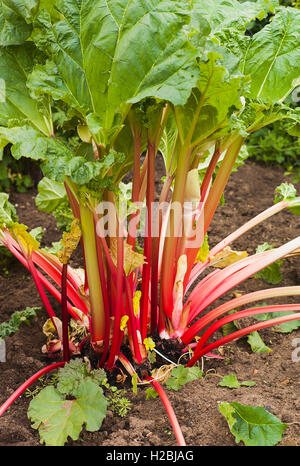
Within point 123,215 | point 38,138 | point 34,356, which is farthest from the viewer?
point 34,356

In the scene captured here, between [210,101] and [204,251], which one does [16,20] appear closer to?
[210,101]

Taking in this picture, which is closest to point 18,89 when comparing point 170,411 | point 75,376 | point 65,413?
point 75,376

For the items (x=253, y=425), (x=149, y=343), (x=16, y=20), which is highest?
(x=16, y=20)

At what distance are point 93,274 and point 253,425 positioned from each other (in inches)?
30.3

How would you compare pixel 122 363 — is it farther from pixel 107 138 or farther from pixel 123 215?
pixel 107 138

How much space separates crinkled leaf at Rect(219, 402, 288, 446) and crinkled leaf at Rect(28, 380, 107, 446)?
427 mm

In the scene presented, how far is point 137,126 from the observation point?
183 centimetres

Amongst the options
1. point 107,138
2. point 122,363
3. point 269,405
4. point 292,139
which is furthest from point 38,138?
point 292,139

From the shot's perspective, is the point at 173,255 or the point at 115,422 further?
the point at 173,255

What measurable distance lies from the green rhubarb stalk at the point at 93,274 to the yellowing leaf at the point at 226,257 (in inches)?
23.9

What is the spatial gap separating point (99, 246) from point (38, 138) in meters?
0.45

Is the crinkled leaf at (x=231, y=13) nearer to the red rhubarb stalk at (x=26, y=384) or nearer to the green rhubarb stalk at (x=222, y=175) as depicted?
the green rhubarb stalk at (x=222, y=175)

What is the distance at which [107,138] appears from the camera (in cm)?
173

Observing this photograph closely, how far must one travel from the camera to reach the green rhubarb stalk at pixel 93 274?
6.19 feet
